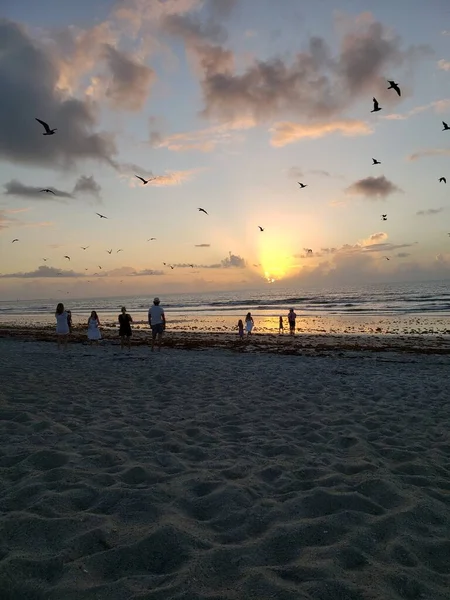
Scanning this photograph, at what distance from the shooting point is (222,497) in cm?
394

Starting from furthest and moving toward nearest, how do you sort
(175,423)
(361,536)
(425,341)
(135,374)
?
1. (425,341)
2. (135,374)
3. (175,423)
4. (361,536)

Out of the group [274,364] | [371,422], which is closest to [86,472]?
[371,422]

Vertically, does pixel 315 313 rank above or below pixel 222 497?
above

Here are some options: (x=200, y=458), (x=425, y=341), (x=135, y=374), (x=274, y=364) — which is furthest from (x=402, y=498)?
(x=425, y=341)

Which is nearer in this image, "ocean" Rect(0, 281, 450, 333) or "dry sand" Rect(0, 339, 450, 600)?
"dry sand" Rect(0, 339, 450, 600)

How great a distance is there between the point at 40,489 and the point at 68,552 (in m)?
1.12

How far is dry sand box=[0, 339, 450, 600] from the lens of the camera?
276 cm

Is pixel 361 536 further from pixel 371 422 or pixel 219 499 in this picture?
pixel 371 422

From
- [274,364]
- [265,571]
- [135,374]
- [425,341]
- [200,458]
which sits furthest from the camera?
[425,341]

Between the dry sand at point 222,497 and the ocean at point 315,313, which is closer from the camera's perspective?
the dry sand at point 222,497

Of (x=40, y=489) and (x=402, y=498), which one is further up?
(x=40, y=489)

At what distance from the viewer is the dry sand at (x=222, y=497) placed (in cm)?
276

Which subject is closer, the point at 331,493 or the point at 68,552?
the point at 68,552

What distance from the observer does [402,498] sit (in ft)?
13.1
